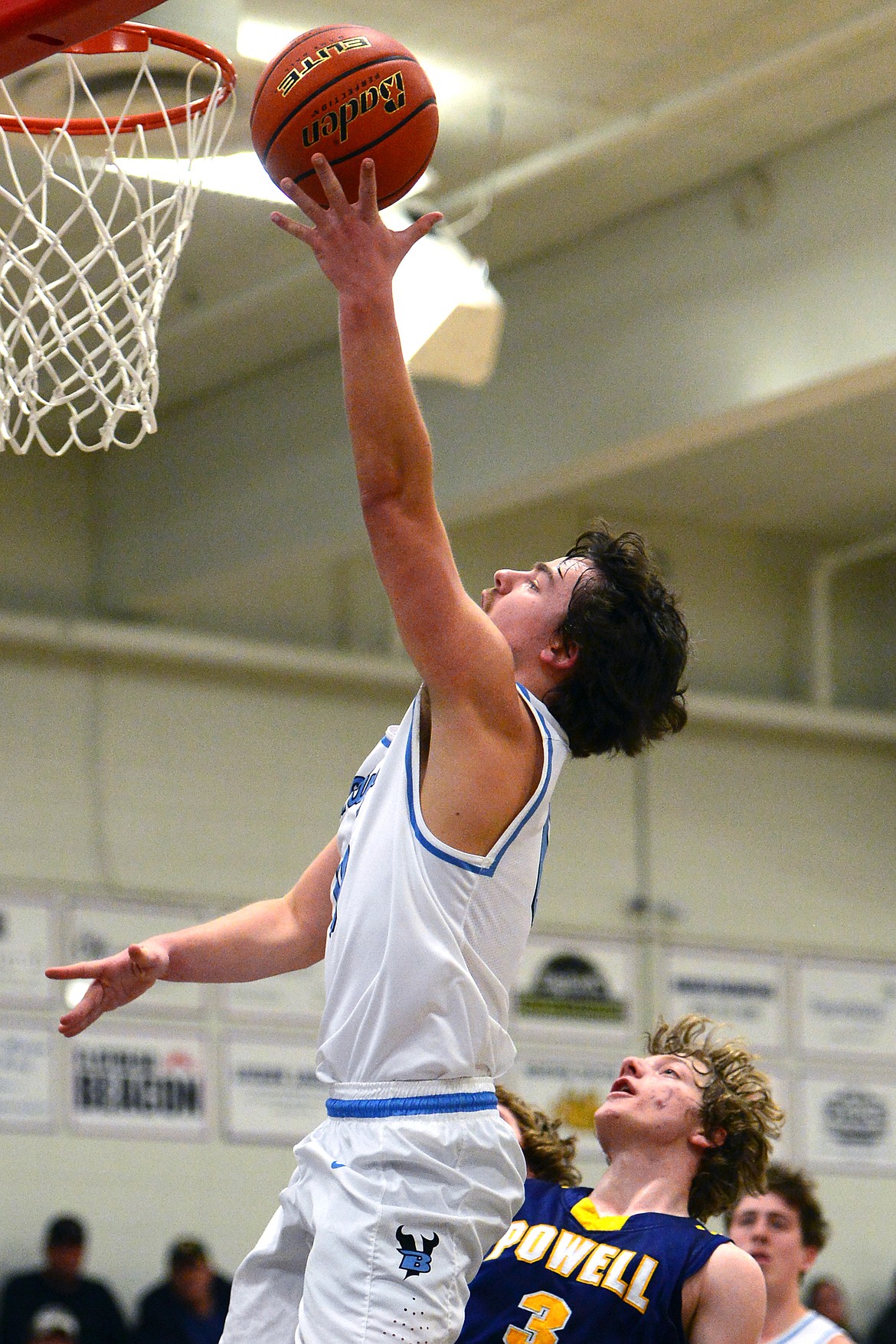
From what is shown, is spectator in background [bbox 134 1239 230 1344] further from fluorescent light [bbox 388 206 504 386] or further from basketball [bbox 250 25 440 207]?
basketball [bbox 250 25 440 207]

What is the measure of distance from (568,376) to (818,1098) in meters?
4.88

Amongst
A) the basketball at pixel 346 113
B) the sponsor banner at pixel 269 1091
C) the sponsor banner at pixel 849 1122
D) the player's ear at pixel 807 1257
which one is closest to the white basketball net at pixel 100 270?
the basketball at pixel 346 113

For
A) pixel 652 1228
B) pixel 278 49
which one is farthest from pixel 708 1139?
pixel 278 49

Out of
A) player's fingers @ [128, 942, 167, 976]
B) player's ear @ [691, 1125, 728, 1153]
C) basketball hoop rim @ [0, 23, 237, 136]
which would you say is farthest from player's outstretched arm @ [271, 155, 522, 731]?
basketball hoop rim @ [0, 23, 237, 136]

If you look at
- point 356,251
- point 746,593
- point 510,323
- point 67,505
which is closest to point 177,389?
point 67,505

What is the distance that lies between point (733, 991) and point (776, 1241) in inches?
228

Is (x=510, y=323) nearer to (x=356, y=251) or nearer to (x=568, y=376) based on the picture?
(x=568, y=376)

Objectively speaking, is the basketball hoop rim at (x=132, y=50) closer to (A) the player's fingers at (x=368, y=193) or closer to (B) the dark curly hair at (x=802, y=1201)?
(A) the player's fingers at (x=368, y=193)

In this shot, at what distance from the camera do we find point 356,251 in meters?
2.74

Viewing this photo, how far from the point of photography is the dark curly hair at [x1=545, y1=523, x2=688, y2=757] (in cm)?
311

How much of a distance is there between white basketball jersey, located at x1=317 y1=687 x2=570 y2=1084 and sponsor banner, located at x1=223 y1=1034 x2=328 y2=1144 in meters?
6.96

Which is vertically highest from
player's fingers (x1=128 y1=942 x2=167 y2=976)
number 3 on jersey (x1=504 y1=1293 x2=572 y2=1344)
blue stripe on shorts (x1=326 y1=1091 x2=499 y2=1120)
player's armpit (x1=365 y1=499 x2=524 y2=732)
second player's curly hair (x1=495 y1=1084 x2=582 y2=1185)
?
player's armpit (x1=365 y1=499 x2=524 y2=732)

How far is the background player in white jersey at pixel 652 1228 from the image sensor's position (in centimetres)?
360

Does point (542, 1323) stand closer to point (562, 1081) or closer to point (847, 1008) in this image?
point (562, 1081)
